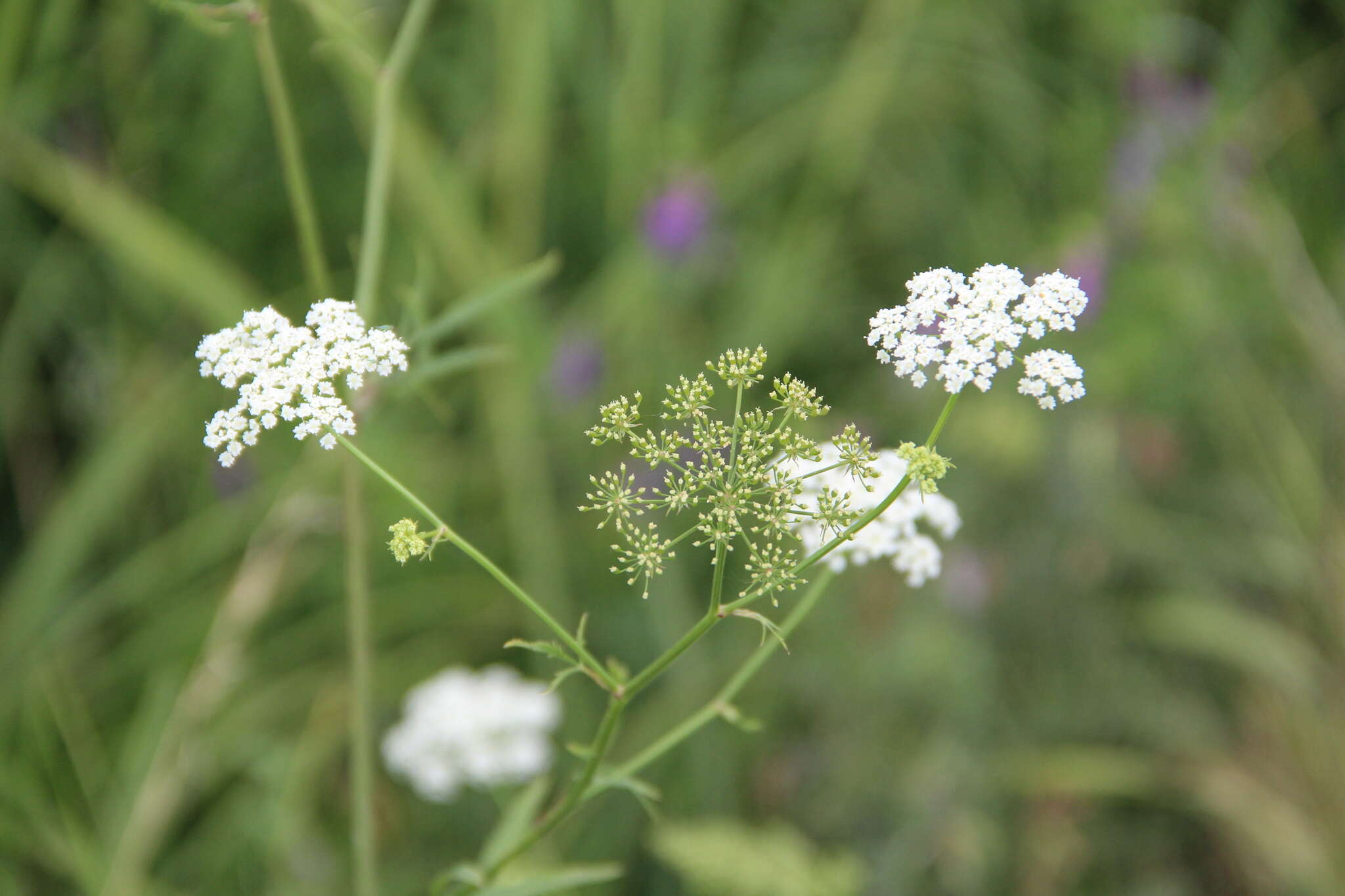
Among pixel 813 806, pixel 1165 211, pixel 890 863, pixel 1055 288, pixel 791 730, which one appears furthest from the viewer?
pixel 1165 211

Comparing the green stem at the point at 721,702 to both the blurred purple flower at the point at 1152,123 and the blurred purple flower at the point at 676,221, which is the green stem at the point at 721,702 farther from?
the blurred purple flower at the point at 1152,123

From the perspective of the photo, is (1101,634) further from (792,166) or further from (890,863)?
(792,166)

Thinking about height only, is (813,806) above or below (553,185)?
below

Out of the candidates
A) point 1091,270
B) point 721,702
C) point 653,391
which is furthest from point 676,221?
point 721,702

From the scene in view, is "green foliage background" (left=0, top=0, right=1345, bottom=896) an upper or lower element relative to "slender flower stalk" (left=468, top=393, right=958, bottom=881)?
upper

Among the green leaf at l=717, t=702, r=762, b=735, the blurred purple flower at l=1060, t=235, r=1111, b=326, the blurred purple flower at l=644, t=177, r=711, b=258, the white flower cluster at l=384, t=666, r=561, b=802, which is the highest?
the blurred purple flower at l=644, t=177, r=711, b=258

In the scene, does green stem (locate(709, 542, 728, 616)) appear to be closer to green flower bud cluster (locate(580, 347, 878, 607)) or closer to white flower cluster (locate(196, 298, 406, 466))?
green flower bud cluster (locate(580, 347, 878, 607))

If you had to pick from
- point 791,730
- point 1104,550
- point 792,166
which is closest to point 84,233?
point 792,166

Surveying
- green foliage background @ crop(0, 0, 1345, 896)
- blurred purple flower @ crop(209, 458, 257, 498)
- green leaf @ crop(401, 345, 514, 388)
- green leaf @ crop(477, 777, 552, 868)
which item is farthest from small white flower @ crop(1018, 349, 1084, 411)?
blurred purple flower @ crop(209, 458, 257, 498)
